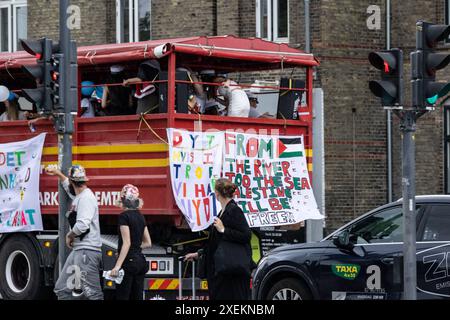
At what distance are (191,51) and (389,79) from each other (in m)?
2.91

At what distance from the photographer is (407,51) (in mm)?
26078

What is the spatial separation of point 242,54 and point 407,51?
10980 millimetres

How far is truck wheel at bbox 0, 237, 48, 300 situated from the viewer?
16.0 meters

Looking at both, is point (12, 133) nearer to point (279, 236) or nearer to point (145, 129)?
point (145, 129)

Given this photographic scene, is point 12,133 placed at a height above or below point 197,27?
below

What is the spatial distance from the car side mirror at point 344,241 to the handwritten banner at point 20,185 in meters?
4.37

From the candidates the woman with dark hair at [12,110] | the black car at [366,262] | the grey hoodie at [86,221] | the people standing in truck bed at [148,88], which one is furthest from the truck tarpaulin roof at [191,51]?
the black car at [366,262]

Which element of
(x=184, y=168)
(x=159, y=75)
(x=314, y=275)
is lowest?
(x=314, y=275)

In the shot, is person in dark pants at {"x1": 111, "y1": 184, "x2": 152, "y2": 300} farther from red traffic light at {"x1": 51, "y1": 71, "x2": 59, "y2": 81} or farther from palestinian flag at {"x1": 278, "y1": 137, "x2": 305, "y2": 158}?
palestinian flag at {"x1": 278, "y1": 137, "x2": 305, "y2": 158}

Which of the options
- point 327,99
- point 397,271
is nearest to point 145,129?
point 397,271

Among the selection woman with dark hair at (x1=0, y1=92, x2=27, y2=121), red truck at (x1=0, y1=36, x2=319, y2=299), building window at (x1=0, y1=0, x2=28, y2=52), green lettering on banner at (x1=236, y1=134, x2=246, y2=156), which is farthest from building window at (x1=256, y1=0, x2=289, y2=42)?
green lettering on banner at (x1=236, y1=134, x2=246, y2=156)

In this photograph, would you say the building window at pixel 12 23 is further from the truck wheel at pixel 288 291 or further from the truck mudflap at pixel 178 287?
the truck wheel at pixel 288 291

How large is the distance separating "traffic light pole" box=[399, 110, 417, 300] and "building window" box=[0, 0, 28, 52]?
18650 millimetres

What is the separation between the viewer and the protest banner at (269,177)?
15.3 metres
